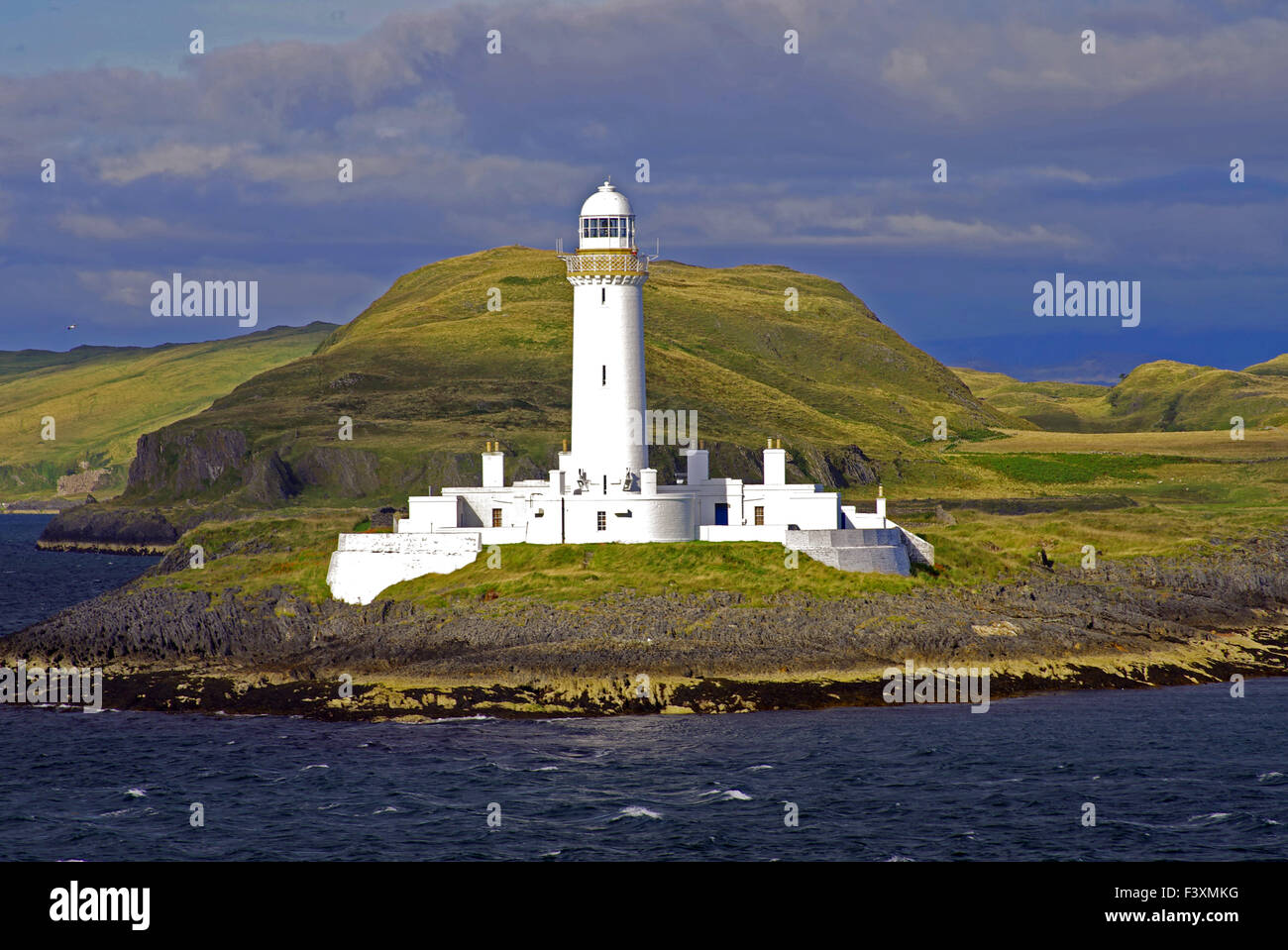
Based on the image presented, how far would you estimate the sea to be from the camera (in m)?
34.7

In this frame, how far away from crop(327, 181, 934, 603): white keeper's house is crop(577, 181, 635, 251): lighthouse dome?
1.7 inches

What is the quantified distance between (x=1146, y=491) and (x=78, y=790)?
10464cm

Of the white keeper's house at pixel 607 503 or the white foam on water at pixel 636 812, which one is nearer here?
the white foam on water at pixel 636 812

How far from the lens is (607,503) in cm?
6144

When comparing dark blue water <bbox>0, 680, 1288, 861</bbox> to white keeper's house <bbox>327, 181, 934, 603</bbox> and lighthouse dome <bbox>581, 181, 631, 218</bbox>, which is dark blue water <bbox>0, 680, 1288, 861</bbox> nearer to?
white keeper's house <bbox>327, 181, 934, 603</bbox>

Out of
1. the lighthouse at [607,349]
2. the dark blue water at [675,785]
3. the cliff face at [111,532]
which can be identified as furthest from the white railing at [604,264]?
the cliff face at [111,532]

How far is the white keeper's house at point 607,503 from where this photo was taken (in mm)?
61156

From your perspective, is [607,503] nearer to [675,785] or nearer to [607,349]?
[607,349]

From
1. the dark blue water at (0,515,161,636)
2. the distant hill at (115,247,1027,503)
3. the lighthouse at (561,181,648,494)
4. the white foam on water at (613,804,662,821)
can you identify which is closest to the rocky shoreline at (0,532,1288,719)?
the lighthouse at (561,181,648,494)

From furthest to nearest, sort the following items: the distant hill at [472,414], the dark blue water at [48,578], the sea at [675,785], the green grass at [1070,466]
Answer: the green grass at [1070,466] < the distant hill at [472,414] < the dark blue water at [48,578] < the sea at [675,785]

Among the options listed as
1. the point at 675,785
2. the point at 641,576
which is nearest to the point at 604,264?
the point at 641,576

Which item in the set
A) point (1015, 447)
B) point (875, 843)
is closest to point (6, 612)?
point (875, 843)

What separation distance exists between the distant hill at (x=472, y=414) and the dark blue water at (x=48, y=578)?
14.7 metres

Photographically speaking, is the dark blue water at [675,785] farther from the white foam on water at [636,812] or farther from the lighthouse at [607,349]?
the lighthouse at [607,349]
